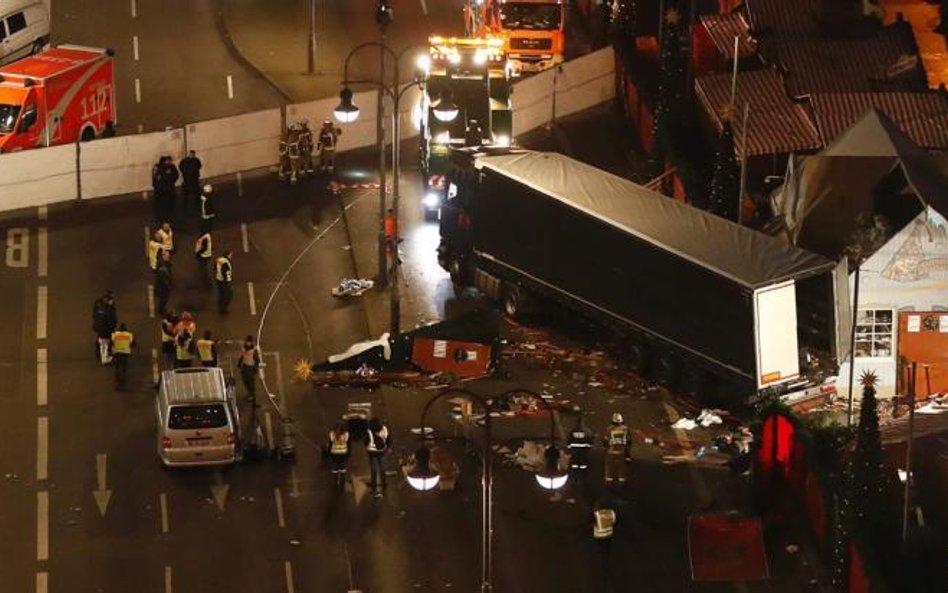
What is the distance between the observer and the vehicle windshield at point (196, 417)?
5453 cm

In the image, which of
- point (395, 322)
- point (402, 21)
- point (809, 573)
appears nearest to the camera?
point (809, 573)

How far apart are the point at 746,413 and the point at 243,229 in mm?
15352

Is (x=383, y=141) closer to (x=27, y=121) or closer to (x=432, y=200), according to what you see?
(x=432, y=200)

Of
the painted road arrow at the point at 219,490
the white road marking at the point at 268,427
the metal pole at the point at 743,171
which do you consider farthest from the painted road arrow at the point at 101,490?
the metal pole at the point at 743,171

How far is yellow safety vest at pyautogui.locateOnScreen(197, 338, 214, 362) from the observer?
58.5 meters

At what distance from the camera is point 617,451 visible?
55500 mm

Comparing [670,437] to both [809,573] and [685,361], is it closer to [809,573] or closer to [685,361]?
[685,361]

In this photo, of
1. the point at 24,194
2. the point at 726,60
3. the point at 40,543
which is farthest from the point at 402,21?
the point at 40,543

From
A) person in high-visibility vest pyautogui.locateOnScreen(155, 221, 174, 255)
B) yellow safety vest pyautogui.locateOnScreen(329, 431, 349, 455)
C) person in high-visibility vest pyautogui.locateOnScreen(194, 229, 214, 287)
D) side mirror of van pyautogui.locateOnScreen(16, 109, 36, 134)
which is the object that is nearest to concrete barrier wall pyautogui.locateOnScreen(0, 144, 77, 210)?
side mirror of van pyautogui.locateOnScreen(16, 109, 36, 134)

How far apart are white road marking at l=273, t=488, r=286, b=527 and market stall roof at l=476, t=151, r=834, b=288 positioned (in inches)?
387

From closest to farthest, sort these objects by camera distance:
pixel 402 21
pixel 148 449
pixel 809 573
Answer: pixel 809 573
pixel 148 449
pixel 402 21

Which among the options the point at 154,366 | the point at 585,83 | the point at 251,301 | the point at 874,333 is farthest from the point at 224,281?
the point at 585,83

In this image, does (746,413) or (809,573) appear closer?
(809,573)

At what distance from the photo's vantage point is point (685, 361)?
191 ft
